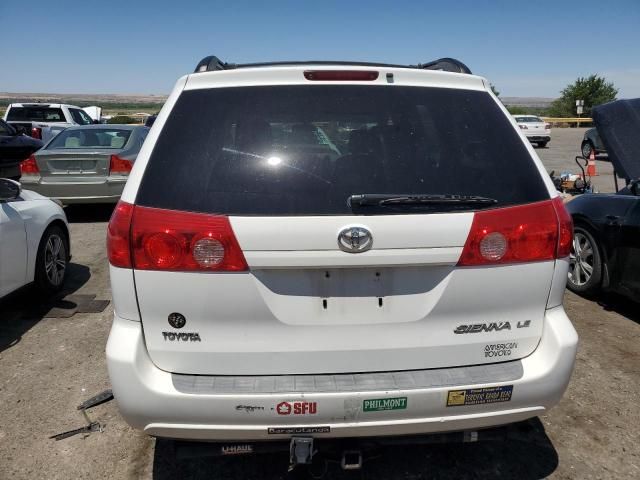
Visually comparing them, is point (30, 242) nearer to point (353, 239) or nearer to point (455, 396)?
point (353, 239)

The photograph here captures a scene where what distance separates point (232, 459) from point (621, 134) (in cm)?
399

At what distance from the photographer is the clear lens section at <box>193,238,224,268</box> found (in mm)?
1964

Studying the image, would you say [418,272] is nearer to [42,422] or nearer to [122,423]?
[122,423]

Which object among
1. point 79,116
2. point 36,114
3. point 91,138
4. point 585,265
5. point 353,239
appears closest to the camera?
point 353,239

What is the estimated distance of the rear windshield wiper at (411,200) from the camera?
2.01 m

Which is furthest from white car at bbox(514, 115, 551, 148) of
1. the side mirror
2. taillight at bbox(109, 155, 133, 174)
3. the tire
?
the side mirror

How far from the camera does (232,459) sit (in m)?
2.78

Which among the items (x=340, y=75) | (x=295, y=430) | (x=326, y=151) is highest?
(x=340, y=75)

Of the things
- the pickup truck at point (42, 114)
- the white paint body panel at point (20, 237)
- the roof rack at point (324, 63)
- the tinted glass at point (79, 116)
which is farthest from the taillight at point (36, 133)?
the roof rack at point (324, 63)

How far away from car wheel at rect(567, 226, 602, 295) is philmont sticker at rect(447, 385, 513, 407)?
3327 millimetres

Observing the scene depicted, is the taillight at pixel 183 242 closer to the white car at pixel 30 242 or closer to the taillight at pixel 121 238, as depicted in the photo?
the taillight at pixel 121 238

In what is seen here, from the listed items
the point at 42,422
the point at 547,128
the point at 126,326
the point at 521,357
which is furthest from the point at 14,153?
the point at 547,128

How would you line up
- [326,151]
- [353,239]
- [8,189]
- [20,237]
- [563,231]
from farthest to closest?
[20,237]
[8,189]
[326,151]
[563,231]
[353,239]

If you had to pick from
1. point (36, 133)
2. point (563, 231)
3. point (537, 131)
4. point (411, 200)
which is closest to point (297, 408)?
point (411, 200)
